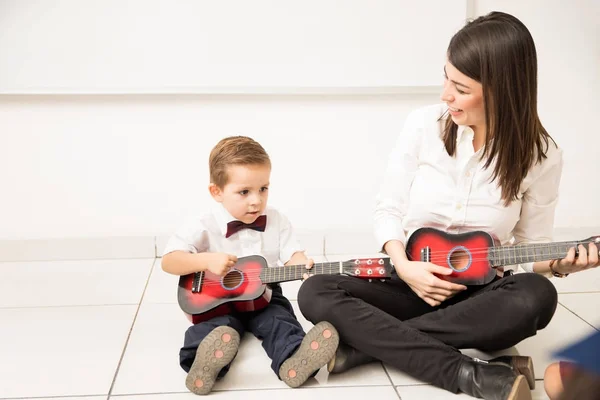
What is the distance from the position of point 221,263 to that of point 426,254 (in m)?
0.49

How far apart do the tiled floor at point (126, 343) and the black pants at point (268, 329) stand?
0.05m

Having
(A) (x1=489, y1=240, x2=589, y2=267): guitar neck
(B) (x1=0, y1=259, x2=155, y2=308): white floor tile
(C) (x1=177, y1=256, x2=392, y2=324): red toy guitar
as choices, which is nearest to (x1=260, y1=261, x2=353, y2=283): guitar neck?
(C) (x1=177, y1=256, x2=392, y2=324): red toy guitar

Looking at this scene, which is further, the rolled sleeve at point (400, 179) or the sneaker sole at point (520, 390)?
the rolled sleeve at point (400, 179)

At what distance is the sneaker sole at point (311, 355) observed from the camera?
1.58m

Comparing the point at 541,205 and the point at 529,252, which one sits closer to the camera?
the point at 529,252

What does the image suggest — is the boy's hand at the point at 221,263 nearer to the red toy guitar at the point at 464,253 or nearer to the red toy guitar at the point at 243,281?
the red toy guitar at the point at 243,281

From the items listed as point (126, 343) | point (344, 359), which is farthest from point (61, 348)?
point (344, 359)

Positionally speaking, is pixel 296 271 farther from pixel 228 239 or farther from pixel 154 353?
pixel 154 353

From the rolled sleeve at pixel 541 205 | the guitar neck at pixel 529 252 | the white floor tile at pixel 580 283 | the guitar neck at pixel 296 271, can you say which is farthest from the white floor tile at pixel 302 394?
the white floor tile at pixel 580 283

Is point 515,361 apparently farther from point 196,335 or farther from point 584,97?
point 584,97

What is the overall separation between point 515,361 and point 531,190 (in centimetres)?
41

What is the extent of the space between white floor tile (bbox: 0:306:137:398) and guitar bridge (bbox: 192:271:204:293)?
256 mm

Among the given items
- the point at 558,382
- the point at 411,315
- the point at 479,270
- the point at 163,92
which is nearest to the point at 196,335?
the point at 411,315

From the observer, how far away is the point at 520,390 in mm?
1459
